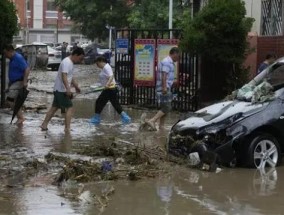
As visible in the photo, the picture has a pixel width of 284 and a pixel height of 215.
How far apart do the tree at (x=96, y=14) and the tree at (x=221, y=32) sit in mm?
26602

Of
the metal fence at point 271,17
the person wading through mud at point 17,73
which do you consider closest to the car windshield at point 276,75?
the person wading through mud at point 17,73

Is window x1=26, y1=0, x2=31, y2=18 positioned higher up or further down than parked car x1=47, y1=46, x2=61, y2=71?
higher up

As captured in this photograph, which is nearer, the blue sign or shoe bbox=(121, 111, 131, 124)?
shoe bbox=(121, 111, 131, 124)

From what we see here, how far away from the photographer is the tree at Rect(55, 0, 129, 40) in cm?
4141

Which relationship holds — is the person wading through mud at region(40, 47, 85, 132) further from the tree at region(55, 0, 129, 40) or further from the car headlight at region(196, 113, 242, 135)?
the tree at region(55, 0, 129, 40)

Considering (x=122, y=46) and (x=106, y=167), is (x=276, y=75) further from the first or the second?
(x=122, y=46)

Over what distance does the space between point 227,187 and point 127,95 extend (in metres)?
9.86

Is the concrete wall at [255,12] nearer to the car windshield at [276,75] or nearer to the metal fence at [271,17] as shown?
the metal fence at [271,17]

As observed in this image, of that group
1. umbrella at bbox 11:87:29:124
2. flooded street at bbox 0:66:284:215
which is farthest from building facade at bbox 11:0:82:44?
flooded street at bbox 0:66:284:215

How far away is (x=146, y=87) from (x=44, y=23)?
6413 centimetres

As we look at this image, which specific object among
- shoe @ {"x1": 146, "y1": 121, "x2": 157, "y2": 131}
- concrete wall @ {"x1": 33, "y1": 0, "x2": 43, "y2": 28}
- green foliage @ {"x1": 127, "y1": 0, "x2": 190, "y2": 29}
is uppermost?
concrete wall @ {"x1": 33, "y1": 0, "x2": 43, "y2": 28}

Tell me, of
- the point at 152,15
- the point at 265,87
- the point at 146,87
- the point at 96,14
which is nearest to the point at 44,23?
the point at 96,14

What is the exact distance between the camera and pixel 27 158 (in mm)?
9398

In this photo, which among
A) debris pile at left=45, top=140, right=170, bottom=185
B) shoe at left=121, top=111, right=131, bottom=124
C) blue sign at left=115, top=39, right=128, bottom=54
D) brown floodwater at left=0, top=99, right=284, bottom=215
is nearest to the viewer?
brown floodwater at left=0, top=99, right=284, bottom=215
